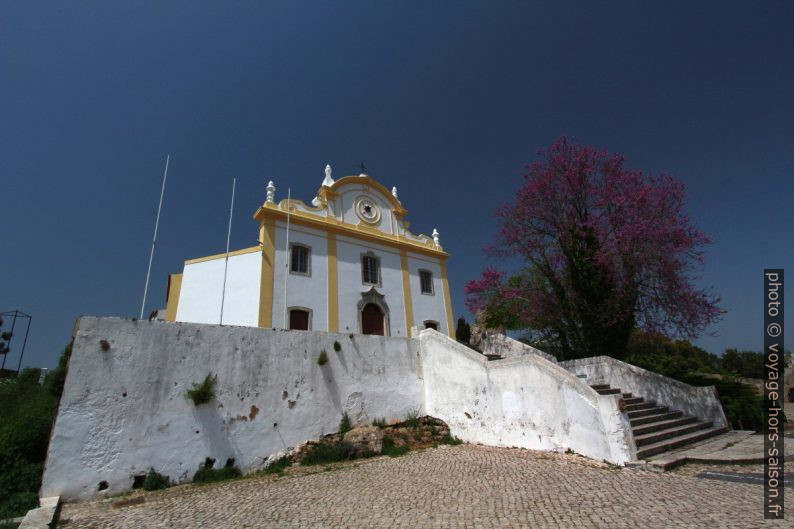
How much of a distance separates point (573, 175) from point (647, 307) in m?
4.22

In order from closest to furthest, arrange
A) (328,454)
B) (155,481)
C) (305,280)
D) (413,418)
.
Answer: (155,481)
(328,454)
(413,418)
(305,280)

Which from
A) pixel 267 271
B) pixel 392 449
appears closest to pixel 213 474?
pixel 392 449

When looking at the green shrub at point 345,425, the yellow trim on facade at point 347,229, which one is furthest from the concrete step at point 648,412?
the yellow trim on facade at point 347,229

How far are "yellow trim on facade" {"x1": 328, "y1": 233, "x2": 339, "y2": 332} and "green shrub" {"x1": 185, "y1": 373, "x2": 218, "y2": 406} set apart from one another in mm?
6262

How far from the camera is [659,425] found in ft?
23.3

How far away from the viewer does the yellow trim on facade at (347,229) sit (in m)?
13.3

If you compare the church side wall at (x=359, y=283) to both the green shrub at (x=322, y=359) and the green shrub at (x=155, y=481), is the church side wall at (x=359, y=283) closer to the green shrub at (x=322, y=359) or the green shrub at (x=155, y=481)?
the green shrub at (x=322, y=359)

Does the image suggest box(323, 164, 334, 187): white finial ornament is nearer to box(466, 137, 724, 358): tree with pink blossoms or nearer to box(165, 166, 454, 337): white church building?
box(165, 166, 454, 337): white church building

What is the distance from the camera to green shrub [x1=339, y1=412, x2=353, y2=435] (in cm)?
828

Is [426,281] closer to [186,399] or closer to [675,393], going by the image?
[675,393]

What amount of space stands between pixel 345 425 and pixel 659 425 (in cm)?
657

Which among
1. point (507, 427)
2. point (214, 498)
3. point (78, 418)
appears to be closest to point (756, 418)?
point (507, 427)

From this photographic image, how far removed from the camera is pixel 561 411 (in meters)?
6.88

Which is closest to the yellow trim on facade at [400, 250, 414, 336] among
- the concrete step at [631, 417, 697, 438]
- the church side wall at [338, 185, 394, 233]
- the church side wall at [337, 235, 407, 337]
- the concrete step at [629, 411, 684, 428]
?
the church side wall at [337, 235, 407, 337]
